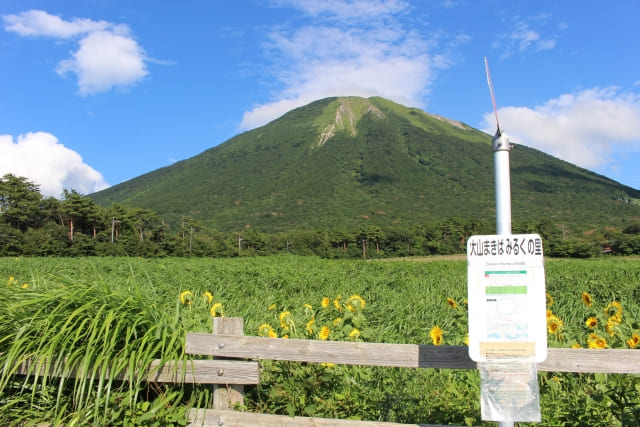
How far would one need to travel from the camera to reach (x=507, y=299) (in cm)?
182

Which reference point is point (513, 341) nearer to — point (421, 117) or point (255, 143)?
point (255, 143)

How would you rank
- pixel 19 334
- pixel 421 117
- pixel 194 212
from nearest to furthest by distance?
pixel 19 334
pixel 194 212
pixel 421 117

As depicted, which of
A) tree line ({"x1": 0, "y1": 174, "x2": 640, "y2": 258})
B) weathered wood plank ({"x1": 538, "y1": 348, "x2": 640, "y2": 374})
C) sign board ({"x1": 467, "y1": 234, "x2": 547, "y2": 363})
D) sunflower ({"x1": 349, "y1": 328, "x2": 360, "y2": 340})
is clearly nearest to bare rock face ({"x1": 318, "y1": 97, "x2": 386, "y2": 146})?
tree line ({"x1": 0, "y1": 174, "x2": 640, "y2": 258})

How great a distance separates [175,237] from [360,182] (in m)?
74.0

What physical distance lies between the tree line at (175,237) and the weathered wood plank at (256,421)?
4434 cm

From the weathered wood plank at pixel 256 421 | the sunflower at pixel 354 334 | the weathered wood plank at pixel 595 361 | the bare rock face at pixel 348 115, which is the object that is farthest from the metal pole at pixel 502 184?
the bare rock face at pixel 348 115

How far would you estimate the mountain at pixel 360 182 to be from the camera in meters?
99.2

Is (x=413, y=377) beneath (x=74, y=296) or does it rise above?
beneath

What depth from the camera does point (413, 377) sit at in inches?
161

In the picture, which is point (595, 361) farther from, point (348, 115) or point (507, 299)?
point (348, 115)

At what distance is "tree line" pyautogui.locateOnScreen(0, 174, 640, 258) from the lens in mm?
45844

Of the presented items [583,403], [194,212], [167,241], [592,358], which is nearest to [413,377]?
[583,403]

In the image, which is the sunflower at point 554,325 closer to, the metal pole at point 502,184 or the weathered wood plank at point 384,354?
the weathered wood plank at point 384,354

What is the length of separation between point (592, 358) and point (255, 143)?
5698 inches
